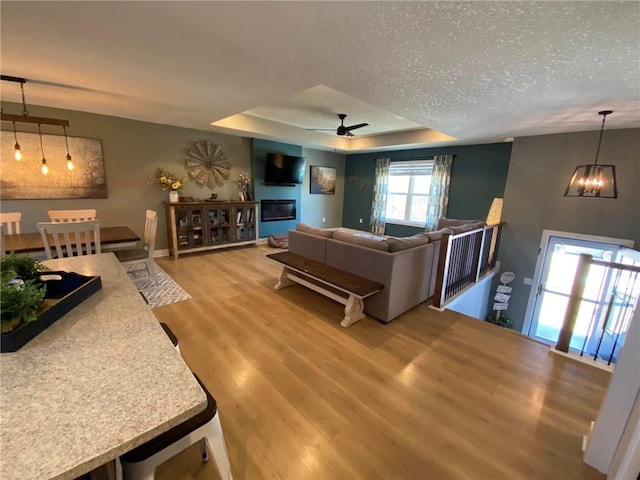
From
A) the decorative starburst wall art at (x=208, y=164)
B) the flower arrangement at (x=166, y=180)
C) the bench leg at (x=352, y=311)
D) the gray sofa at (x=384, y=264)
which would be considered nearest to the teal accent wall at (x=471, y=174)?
the gray sofa at (x=384, y=264)

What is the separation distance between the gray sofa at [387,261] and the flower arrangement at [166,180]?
2.67 m

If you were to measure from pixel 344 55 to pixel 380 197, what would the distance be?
5314 millimetres

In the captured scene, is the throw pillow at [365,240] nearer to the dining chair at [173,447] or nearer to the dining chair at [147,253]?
the dining chair at [173,447]

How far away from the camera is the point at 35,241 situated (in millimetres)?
2811

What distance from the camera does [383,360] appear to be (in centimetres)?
226

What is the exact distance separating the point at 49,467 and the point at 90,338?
0.52 meters

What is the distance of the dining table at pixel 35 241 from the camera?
8.45ft

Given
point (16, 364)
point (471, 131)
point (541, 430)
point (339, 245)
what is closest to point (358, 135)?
point (471, 131)

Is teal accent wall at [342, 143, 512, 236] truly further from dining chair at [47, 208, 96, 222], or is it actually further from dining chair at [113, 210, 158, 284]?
dining chair at [47, 208, 96, 222]

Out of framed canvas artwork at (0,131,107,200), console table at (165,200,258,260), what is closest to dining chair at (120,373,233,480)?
console table at (165,200,258,260)

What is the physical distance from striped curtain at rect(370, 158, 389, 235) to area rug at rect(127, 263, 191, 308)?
4996 mm

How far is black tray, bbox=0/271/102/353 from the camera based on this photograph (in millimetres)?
843

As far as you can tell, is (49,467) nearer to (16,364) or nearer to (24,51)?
(16,364)

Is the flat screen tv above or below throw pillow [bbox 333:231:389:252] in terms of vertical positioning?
above
